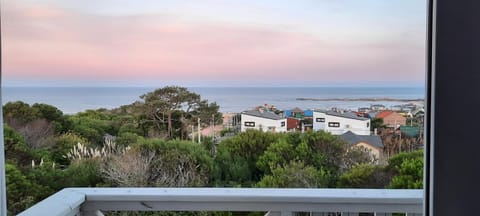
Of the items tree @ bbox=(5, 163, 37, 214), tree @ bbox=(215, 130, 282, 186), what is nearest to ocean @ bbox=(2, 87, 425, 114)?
tree @ bbox=(215, 130, 282, 186)

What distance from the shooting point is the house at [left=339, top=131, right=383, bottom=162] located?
4.44 feet

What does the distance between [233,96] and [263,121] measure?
13 cm

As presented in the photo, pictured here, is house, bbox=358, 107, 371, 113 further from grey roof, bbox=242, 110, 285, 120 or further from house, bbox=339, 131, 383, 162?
grey roof, bbox=242, 110, 285, 120

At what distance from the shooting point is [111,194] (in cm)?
146

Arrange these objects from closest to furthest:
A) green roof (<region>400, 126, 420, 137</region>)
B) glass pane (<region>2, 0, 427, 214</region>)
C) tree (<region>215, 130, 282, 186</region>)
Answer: green roof (<region>400, 126, 420, 137</region>)
glass pane (<region>2, 0, 427, 214</region>)
tree (<region>215, 130, 282, 186</region>)

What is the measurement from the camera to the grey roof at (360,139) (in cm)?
135

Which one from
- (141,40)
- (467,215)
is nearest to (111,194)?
(141,40)

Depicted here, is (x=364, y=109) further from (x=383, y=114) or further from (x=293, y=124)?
(x=293, y=124)

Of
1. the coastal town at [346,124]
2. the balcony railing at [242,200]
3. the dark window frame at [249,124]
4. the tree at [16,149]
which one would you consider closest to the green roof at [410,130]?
the coastal town at [346,124]

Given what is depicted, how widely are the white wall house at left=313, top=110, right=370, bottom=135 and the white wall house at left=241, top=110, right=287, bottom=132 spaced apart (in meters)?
0.11

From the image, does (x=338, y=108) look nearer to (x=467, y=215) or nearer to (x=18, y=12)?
(x=467, y=215)

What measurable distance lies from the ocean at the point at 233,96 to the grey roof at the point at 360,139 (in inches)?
3.7

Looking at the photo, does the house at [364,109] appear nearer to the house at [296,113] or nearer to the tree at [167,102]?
the house at [296,113]

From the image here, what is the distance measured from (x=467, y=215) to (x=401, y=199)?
21.7 inches
